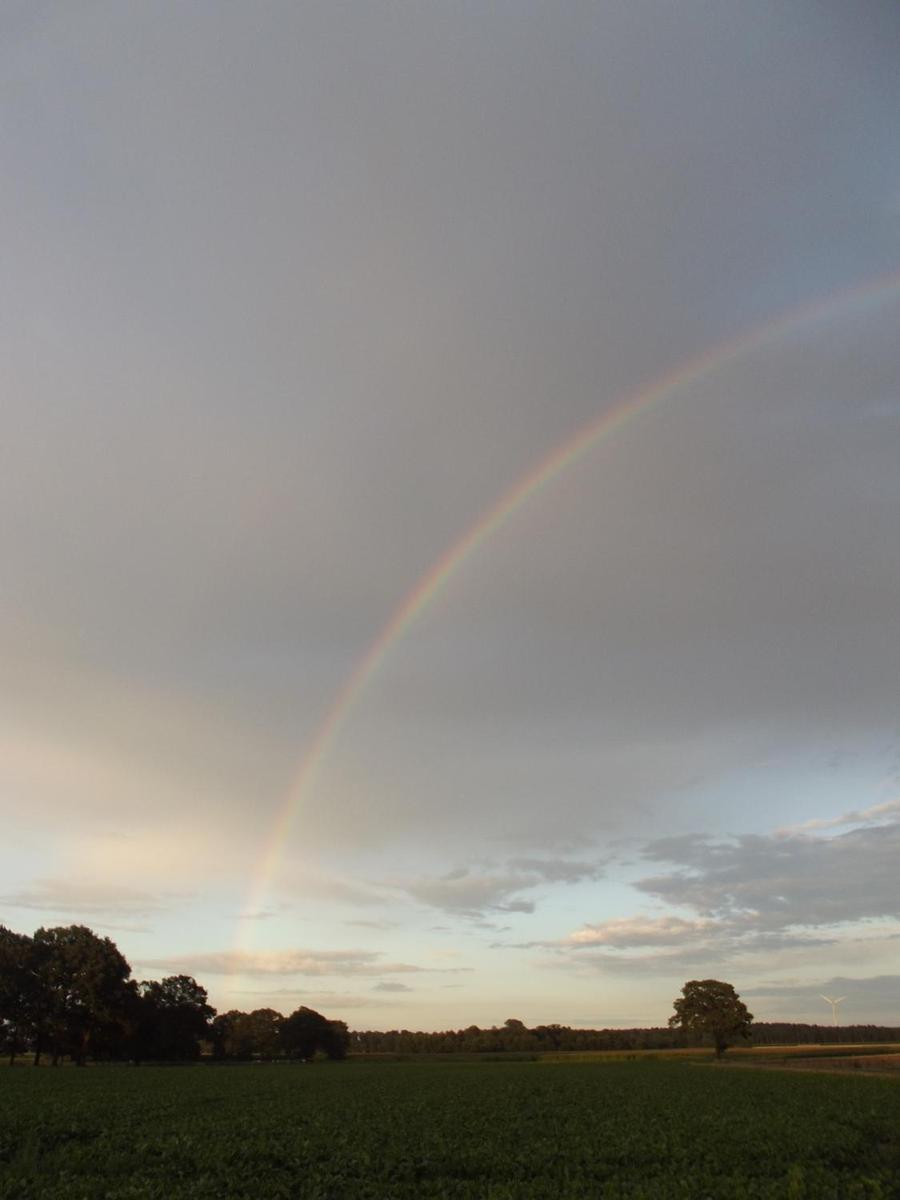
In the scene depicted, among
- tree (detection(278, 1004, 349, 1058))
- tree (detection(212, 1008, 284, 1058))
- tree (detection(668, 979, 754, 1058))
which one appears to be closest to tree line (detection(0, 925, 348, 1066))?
tree (detection(212, 1008, 284, 1058))

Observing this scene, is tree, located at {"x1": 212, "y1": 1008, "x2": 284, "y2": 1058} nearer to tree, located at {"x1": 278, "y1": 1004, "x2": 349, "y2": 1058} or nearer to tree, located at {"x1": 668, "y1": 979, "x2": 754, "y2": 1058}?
tree, located at {"x1": 278, "y1": 1004, "x2": 349, "y2": 1058}

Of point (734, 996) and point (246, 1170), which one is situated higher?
point (734, 996)

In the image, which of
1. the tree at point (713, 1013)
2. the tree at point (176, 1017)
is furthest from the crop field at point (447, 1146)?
the tree at point (713, 1013)

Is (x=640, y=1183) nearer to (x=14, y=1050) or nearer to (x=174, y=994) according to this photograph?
(x=14, y=1050)

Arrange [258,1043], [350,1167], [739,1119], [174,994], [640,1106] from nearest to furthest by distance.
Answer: [350,1167], [739,1119], [640,1106], [174,994], [258,1043]

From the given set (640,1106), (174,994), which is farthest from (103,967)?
(640,1106)

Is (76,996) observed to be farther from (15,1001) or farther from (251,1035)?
(251,1035)

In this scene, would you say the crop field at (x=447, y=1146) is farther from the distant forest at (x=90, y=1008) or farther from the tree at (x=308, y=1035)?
the tree at (x=308, y=1035)

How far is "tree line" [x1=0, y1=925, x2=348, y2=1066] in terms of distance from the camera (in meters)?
87.8

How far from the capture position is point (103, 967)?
90875 mm

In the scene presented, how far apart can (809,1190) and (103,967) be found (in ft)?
294

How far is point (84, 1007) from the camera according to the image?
89.4m

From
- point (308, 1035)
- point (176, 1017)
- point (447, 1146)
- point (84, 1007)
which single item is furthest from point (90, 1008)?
point (447, 1146)

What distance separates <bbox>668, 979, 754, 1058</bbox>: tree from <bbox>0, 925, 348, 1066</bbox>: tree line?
6772 cm
